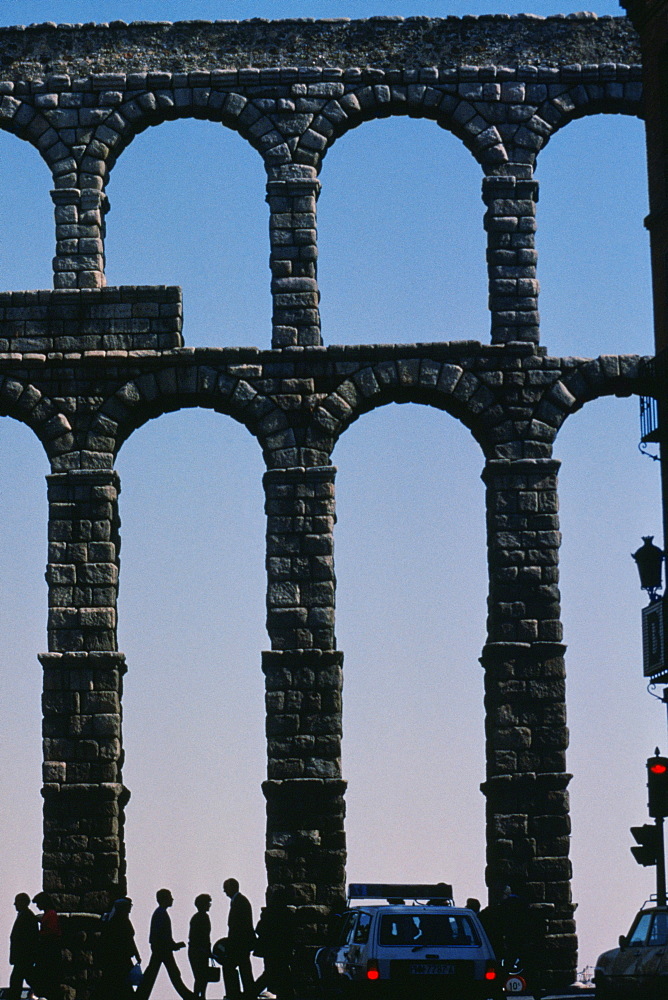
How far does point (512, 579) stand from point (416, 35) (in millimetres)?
9403

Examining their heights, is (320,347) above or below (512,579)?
above

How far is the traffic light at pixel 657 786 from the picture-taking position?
26500 millimetres

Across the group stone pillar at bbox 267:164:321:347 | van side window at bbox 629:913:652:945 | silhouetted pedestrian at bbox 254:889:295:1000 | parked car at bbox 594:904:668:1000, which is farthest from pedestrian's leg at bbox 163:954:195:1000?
stone pillar at bbox 267:164:321:347

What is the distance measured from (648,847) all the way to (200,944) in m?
6.25

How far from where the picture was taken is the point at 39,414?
3306 centimetres

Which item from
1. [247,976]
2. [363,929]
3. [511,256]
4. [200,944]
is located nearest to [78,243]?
[511,256]

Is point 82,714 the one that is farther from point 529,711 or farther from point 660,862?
point 660,862

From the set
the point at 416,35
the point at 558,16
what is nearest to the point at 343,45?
the point at 416,35

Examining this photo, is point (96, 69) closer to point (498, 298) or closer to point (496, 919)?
point (498, 298)

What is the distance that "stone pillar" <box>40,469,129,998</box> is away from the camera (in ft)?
102

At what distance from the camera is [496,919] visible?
28.4 meters

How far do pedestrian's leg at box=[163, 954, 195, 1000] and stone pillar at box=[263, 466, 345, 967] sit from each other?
14.1 feet

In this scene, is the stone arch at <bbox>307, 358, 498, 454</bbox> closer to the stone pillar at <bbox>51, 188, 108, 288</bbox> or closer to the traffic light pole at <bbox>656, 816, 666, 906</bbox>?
the stone pillar at <bbox>51, 188, 108, 288</bbox>

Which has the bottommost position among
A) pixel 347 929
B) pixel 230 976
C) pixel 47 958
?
pixel 230 976
